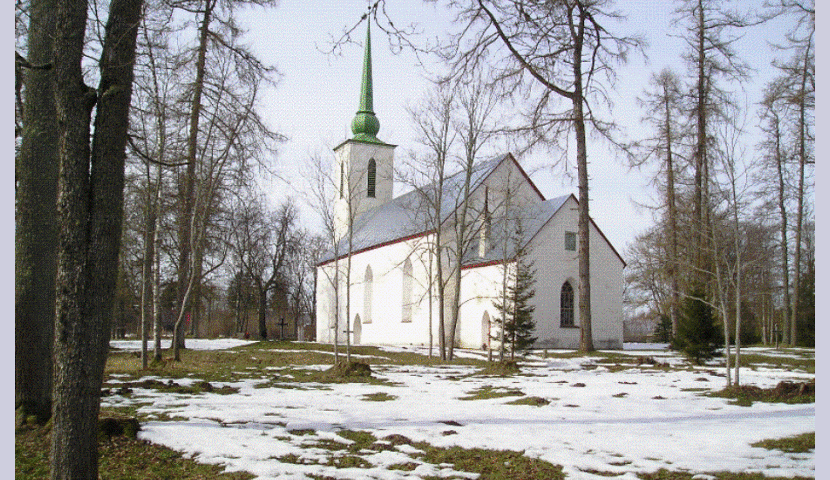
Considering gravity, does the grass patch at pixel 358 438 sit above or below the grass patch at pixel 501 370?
above

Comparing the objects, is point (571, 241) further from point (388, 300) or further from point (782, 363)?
point (782, 363)

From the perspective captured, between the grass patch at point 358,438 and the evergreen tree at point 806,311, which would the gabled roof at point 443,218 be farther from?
the grass patch at point 358,438

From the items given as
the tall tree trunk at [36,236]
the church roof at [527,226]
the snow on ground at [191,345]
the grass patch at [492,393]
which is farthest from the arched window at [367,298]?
the tall tree trunk at [36,236]

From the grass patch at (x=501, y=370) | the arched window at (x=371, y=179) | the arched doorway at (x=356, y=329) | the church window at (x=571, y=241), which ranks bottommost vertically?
the arched doorway at (x=356, y=329)

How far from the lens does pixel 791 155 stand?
1120 inches

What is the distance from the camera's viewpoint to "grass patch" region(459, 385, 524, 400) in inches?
443

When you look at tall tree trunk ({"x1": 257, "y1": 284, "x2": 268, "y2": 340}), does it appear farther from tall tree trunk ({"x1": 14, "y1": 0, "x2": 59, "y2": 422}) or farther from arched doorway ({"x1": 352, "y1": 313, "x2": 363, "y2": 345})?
tall tree trunk ({"x1": 14, "y1": 0, "x2": 59, "y2": 422})

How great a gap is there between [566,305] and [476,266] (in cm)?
491

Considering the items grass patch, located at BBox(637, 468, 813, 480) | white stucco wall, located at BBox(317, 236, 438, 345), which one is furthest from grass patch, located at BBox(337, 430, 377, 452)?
white stucco wall, located at BBox(317, 236, 438, 345)

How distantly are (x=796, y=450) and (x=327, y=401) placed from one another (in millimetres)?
6808

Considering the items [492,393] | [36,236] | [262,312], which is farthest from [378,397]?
[262,312]

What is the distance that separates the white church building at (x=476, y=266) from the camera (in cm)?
2986

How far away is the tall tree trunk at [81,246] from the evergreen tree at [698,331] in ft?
49.7

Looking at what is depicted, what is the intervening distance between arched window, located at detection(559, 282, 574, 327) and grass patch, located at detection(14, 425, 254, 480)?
86.8ft
